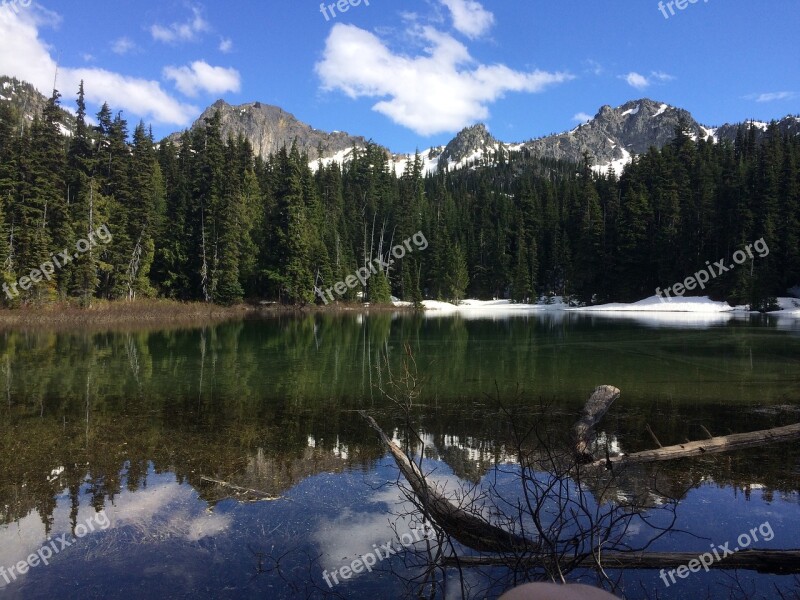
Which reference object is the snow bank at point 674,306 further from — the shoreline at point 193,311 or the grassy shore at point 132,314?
the grassy shore at point 132,314

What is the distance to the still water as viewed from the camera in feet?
16.2

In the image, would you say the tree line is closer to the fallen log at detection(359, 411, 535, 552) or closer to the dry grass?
the dry grass

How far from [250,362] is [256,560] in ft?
47.3

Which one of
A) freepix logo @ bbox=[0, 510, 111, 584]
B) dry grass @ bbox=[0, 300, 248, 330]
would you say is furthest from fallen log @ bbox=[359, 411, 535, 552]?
dry grass @ bbox=[0, 300, 248, 330]

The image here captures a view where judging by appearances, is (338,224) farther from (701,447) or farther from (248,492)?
(701,447)

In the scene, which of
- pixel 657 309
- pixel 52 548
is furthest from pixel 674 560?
pixel 657 309

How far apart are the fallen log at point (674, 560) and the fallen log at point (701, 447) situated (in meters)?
0.80

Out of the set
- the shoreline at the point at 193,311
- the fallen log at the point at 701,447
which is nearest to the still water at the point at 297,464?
the fallen log at the point at 701,447

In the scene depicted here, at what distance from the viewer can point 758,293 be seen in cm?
4666

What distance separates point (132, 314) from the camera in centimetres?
4025

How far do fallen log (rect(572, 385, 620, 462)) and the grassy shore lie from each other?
111ft

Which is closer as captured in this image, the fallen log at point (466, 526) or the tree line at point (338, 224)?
the fallen log at point (466, 526)

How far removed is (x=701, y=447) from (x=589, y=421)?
974mm

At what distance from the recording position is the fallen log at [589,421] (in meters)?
4.66
